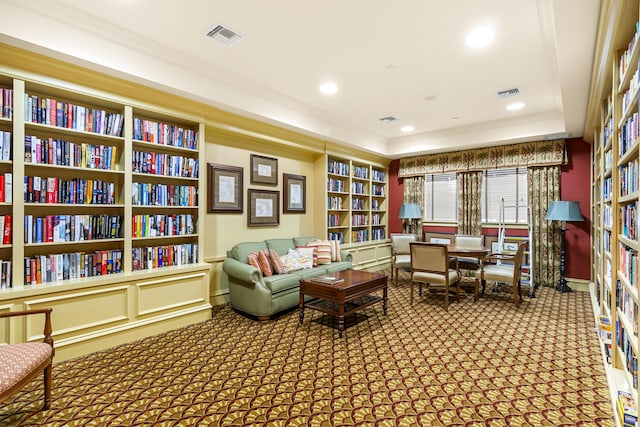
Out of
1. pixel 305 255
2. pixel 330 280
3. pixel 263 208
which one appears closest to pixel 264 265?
pixel 305 255

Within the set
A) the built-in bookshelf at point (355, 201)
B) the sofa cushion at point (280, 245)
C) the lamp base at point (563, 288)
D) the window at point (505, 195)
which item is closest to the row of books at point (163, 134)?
the sofa cushion at point (280, 245)

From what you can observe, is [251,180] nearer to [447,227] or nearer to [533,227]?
[447,227]

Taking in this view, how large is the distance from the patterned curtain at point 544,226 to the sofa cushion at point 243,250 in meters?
4.67

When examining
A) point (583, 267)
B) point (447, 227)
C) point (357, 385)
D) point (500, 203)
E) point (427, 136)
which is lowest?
point (357, 385)

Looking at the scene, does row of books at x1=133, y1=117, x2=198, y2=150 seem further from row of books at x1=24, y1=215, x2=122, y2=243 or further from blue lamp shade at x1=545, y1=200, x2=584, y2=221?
blue lamp shade at x1=545, y1=200, x2=584, y2=221

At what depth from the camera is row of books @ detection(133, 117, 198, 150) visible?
3.50 m

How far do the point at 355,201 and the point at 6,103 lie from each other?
537 centimetres

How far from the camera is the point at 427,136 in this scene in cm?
648

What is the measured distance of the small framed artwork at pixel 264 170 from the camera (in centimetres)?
496

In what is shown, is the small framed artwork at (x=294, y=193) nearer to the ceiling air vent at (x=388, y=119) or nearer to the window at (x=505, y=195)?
the ceiling air vent at (x=388, y=119)

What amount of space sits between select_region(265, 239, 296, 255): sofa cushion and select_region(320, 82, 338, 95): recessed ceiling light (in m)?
2.29

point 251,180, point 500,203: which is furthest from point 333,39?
point 500,203

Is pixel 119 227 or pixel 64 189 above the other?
pixel 64 189

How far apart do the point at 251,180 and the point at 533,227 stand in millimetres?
5034
